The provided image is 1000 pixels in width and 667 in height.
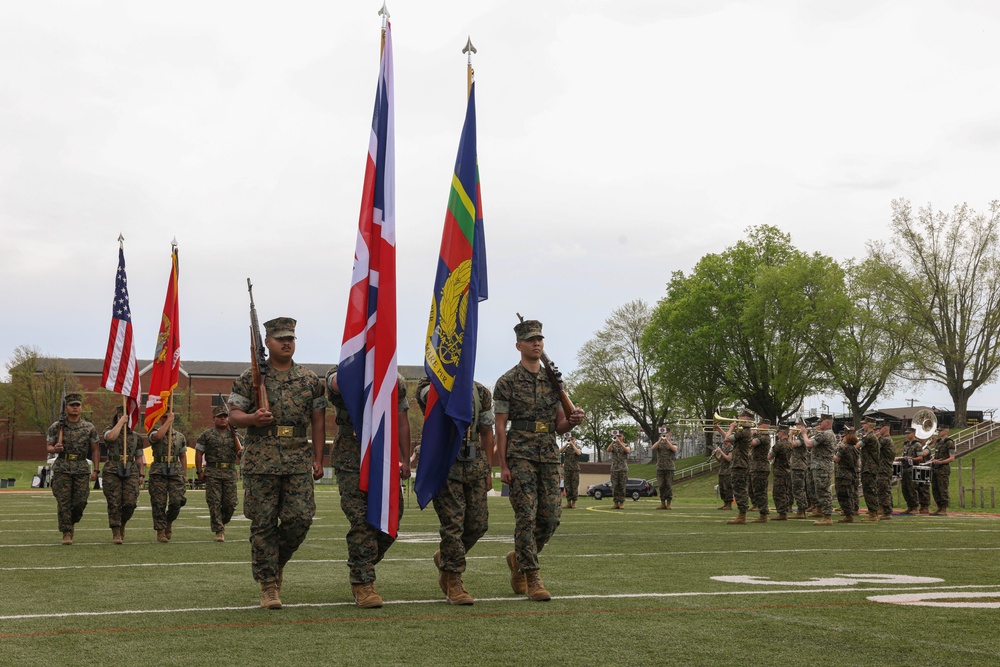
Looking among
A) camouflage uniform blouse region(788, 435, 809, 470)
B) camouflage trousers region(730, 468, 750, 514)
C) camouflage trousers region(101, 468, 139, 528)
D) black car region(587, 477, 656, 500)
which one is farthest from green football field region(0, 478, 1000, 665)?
black car region(587, 477, 656, 500)

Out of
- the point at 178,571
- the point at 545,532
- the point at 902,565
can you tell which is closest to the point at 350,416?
the point at 545,532

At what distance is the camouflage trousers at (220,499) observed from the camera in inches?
658

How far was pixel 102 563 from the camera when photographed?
12.7 m

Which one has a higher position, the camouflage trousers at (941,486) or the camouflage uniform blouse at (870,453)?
the camouflage uniform blouse at (870,453)

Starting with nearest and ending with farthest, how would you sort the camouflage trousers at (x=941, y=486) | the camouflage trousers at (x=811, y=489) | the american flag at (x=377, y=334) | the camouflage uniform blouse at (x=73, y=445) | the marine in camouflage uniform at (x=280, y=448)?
the american flag at (x=377, y=334) → the marine in camouflage uniform at (x=280, y=448) → the camouflage uniform blouse at (x=73, y=445) → the camouflage trousers at (x=811, y=489) → the camouflage trousers at (x=941, y=486)

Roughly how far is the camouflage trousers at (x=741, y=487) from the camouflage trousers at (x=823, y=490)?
1.53m

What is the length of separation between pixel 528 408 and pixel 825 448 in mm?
16479

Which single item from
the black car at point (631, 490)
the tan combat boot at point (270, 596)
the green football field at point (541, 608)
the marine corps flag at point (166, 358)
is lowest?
the black car at point (631, 490)

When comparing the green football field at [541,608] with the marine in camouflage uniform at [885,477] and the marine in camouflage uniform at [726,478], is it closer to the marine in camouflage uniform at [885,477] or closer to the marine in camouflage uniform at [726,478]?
the marine in camouflage uniform at [885,477]

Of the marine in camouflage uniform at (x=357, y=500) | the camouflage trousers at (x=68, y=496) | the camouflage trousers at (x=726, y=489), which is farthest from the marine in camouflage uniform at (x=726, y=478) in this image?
the marine in camouflage uniform at (x=357, y=500)

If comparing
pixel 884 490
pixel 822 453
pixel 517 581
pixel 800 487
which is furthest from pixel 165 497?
pixel 884 490

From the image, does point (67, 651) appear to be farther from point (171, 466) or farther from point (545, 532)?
point (171, 466)

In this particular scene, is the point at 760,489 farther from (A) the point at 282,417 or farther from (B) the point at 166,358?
(A) the point at 282,417

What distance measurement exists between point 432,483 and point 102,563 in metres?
5.69
